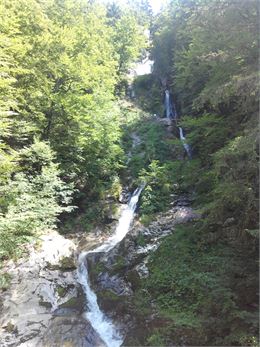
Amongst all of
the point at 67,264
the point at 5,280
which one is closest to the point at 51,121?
the point at 67,264

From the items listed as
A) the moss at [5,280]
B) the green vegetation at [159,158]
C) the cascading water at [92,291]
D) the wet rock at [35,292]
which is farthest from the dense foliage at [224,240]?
the moss at [5,280]

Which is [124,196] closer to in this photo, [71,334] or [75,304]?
[75,304]

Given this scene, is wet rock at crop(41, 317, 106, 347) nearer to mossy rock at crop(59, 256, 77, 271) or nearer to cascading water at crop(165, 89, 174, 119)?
mossy rock at crop(59, 256, 77, 271)

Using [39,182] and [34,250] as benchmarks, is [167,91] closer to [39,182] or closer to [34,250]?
[39,182]

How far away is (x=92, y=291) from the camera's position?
34.4 ft

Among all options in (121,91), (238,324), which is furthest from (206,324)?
(121,91)

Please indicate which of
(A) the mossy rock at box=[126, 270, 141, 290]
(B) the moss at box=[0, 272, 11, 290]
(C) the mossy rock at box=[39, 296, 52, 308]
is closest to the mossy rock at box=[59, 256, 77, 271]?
(C) the mossy rock at box=[39, 296, 52, 308]

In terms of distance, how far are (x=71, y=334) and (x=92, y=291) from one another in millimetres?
2111

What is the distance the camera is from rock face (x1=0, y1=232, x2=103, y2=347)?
8.28 meters

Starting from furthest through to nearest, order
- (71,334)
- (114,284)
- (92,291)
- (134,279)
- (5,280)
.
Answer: (92,291) < (114,284) < (134,279) < (5,280) < (71,334)

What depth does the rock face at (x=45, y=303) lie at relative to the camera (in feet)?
27.2

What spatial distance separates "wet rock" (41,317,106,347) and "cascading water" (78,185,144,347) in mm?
258

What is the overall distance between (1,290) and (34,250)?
209 cm

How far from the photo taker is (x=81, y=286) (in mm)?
10703
